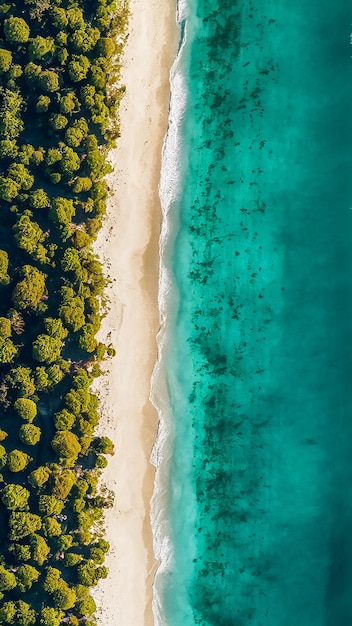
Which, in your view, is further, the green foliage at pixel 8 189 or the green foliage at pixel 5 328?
the green foliage at pixel 8 189

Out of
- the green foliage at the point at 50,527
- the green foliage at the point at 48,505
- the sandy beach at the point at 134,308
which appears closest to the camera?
the green foliage at the point at 48,505

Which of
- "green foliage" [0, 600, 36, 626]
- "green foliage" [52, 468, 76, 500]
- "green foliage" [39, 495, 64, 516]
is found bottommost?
"green foliage" [0, 600, 36, 626]

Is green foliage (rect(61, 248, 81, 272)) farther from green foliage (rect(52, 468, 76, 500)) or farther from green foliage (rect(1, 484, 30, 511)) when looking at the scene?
green foliage (rect(1, 484, 30, 511))

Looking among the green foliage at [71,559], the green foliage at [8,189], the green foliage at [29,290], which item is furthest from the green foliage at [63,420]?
the green foliage at [8,189]

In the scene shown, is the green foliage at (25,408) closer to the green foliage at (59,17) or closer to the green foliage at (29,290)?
the green foliage at (29,290)

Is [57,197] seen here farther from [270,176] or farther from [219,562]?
[219,562]

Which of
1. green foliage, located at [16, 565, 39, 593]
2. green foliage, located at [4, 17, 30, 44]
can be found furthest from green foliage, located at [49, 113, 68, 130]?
green foliage, located at [16, 565, 39, 593]

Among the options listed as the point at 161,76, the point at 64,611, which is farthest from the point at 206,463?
the point at 161,76
